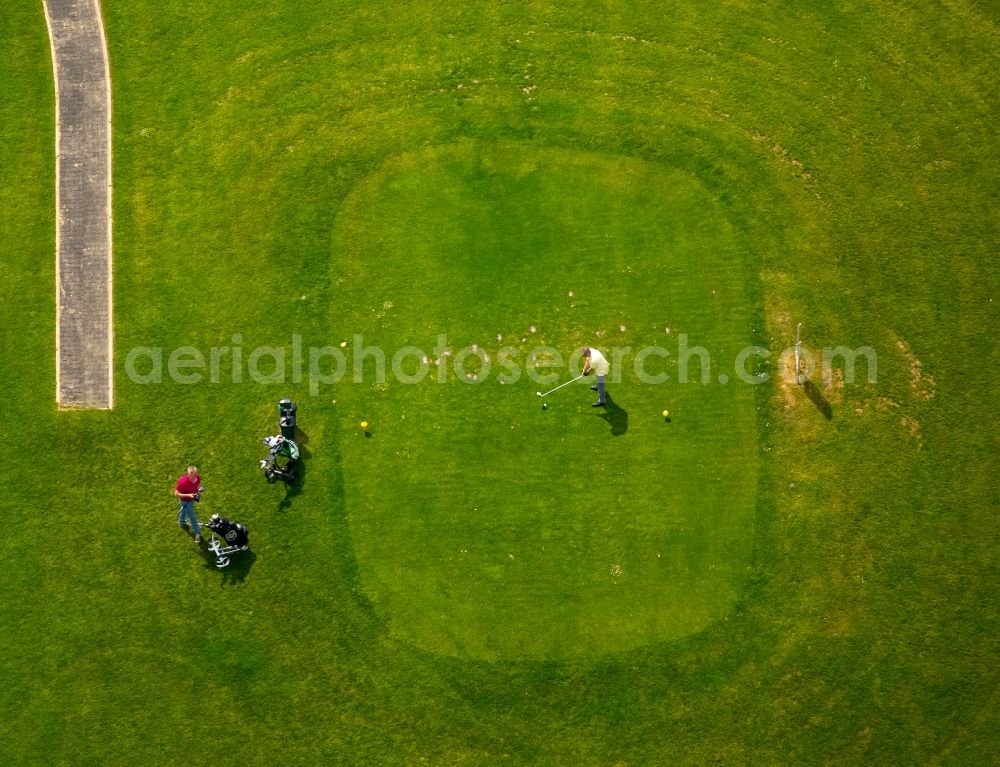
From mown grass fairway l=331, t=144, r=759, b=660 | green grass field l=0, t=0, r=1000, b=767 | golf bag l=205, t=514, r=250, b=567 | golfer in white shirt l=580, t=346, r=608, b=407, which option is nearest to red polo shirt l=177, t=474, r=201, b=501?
golf bag l=205, t=514, r=250, b=567

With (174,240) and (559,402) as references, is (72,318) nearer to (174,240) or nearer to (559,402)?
(174,240)

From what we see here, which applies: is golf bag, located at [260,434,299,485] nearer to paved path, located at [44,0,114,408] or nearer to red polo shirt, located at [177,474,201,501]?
red polo shirt, located at [177,474,201,501]

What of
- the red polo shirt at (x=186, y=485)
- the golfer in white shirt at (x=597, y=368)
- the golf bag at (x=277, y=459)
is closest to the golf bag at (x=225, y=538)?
the red polo shirt at (x=186, y=485)

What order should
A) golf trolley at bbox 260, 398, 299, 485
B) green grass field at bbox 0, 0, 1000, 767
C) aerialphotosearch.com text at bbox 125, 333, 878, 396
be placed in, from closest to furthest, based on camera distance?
green grass field at bbox 0, 0, 1000, 767
golf trolley at bbox 260, 398, 299, 485
aerialphotosearch.com text at bbox 125, 333, 878, 396

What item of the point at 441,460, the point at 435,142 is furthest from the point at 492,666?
the point at 435,142

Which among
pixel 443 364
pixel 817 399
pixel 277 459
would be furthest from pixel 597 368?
pixel 277 459

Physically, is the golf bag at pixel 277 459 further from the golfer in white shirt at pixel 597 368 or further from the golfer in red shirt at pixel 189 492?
the golfer in white shirt at pixel 597 368

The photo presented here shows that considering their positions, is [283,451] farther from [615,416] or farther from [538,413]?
[615,416]
